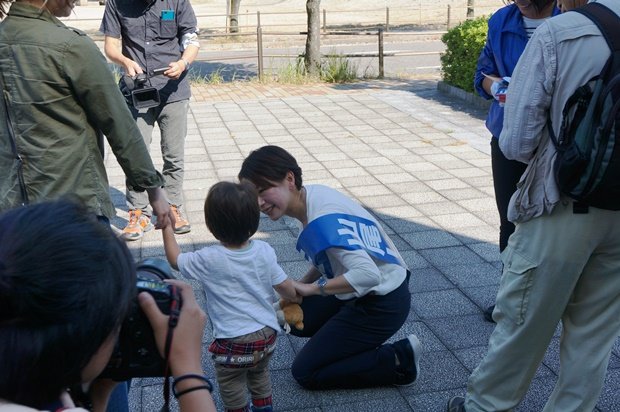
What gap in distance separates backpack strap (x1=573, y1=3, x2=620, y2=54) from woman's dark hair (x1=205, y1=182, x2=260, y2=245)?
130cm

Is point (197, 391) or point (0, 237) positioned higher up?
point (0, 237)

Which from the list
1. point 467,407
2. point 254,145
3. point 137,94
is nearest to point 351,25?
point 254,145

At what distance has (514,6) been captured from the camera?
3.50 m

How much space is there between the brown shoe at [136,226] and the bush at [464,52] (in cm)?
627

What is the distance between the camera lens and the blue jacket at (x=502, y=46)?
11.4 ft

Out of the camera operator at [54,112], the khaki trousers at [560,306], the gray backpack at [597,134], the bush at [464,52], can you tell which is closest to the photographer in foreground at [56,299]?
the camera operator at [54,112]

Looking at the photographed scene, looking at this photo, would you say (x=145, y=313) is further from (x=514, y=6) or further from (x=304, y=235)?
(x=514, y=6)

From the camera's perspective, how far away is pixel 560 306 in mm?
2531

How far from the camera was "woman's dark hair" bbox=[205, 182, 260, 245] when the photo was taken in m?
2.66

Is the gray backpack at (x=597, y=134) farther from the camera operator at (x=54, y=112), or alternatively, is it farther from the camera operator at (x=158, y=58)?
the camera operator at (x=158, y=58)

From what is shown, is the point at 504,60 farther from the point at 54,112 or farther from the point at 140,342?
the point at 140,342

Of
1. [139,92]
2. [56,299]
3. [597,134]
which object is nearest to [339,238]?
[597,134]

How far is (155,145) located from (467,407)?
5.94m

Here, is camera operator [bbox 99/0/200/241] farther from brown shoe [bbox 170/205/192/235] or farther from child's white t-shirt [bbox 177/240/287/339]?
child's white t-shirt [bbox 177/240/287/339]
